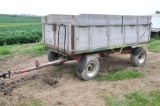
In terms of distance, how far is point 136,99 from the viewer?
5586 millimetres

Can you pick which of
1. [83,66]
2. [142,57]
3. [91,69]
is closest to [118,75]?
[91,69]

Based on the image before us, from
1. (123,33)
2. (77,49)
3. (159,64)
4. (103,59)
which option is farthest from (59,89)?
(159,64)

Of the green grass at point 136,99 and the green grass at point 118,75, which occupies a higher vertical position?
the green grass at point 118,75

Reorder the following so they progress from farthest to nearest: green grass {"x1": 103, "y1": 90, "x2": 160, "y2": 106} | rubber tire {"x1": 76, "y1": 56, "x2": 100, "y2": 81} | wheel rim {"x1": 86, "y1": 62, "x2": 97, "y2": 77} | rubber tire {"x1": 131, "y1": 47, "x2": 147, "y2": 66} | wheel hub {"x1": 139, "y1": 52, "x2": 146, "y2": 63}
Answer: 1. wheel hub {"x1": 139, "y1": 52, "x2": 146, "y2": 63}
2. rubber tire {"x1": 131, "y1": 47, "x2": 147, "y2": 66}
3. wheel rim {"x1": 86, "y1": 62, "x2": 97, "y2": 77}
4. rubber tire {"x1": 76, "y1": 56, "x2": 100, "y2": 81}
5. green grass {"x1": 103, "y1": 90, "x2": 160, "y2": 106}

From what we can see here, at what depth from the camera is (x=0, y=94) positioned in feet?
18.6

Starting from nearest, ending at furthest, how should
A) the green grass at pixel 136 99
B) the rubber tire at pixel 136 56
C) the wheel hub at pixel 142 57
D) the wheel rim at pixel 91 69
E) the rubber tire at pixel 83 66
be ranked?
the green grass at pixel 136 99 < the rubber tire at pixel 83 66 < the wheel rim at pixel 91 69 < the rubber tire at pixel 136 56 < the wheel hub at pixel 142 57

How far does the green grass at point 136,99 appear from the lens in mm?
5352

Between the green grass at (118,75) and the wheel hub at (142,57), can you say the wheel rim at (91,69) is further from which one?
the wheel hub at (142,57)

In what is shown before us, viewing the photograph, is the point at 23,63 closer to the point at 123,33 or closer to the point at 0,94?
the point at 0,94

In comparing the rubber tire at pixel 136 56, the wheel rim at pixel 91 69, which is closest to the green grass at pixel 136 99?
the wheel rim at pixel 91 69

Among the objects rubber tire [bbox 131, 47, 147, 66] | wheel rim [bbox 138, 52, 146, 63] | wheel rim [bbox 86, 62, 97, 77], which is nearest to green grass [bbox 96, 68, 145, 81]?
wheel rim [bbox 86, 62, 97, 77]

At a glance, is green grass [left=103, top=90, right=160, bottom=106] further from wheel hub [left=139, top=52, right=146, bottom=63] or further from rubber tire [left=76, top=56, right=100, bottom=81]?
wheel hub [left=139, top=52, right=146, bottom=63]

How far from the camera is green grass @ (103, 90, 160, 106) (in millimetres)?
5352

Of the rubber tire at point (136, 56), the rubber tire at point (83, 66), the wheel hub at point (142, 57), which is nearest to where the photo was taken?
the rubber tire at point (83, 66)
